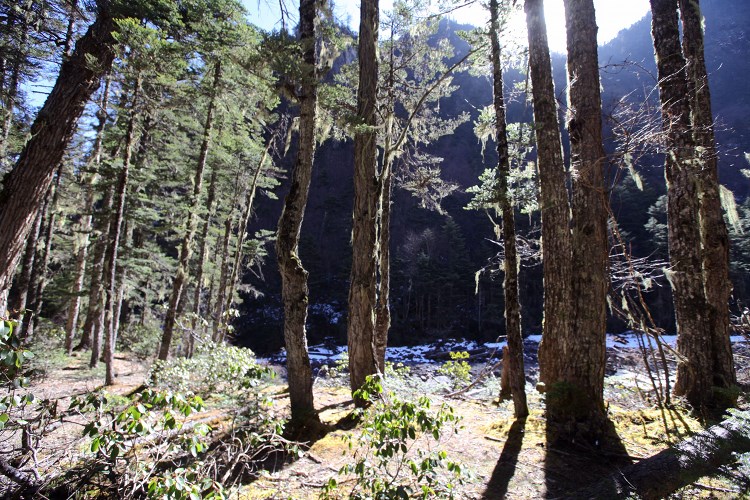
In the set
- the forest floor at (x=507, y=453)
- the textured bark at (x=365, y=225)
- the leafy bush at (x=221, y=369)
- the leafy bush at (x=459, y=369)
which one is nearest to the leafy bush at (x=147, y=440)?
the forest floor at (x=507, y=453)

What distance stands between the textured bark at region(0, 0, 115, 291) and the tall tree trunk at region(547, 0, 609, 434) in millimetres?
6571

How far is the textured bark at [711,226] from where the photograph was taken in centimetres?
503

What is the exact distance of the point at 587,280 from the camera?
4098 mm

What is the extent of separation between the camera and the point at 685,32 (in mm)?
6238

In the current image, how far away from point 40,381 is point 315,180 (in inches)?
1926

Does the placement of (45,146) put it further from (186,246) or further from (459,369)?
(459,369)

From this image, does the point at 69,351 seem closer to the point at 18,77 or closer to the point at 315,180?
the point at 18,77

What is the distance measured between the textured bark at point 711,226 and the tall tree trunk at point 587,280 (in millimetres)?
1867

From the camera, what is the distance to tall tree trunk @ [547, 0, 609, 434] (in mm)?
4043

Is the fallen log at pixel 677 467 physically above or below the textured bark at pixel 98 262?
below

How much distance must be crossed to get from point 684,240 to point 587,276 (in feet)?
8.13

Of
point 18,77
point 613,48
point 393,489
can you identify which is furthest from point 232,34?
point 613,48

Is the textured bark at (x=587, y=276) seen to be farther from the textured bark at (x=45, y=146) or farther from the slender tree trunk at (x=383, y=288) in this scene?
the textured bark at (x=45, y=146)

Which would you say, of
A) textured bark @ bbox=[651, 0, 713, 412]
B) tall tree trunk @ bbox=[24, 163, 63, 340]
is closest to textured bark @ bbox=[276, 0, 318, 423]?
textured bark @ bbox=[651, 0, 713, 412]
